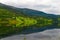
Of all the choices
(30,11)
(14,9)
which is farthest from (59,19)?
(14,9)

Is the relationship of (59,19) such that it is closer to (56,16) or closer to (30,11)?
(56,16)

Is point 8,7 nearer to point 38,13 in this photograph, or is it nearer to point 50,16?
point 38,13

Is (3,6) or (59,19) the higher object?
(3,6)

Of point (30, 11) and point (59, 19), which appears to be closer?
point (30, 11)

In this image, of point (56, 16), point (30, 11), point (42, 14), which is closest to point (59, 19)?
point (56, 16)

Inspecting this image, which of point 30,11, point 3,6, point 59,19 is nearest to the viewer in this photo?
point 3,6

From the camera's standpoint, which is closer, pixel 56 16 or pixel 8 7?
pixel 8 7

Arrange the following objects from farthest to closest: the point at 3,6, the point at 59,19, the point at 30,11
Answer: the point at 59,19, the point at 30,11, the point at 3,6

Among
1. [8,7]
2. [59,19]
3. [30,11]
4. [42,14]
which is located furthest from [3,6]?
[59,19]
